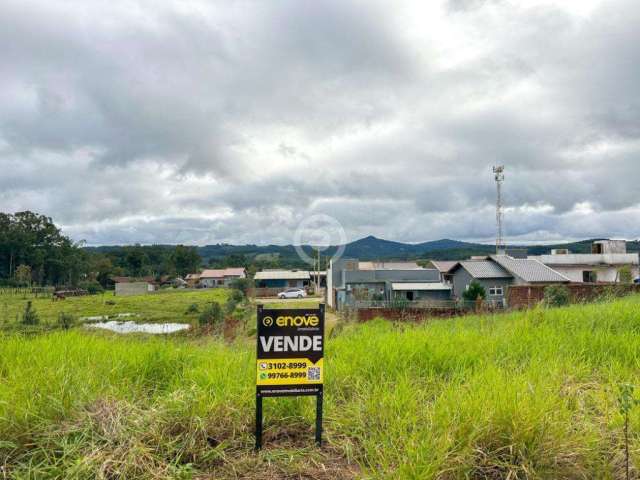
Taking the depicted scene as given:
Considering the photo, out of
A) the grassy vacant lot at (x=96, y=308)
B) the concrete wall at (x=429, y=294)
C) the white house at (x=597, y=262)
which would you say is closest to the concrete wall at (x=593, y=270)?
the white house at (x=597, y=262)

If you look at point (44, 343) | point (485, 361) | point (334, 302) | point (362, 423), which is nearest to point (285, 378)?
point (362, 423)

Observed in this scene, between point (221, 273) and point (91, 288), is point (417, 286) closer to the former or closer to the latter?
point (91, 288)

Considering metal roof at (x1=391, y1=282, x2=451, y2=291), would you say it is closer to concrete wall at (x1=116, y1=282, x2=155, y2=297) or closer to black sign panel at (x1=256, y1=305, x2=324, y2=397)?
black sign panel at (x1=256, y1=305, x2=324, y2=397)

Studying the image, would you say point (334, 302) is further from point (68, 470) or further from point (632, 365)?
point (68, 470)

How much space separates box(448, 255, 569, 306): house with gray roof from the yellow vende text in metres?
26.3

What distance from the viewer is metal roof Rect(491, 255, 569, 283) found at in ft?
88.1

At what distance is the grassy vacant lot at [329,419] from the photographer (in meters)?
2.23

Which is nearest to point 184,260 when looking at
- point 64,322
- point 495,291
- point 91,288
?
point 91,288

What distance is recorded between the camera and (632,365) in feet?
13.0

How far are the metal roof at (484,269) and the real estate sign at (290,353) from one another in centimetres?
2802

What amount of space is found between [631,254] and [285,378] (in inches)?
1681

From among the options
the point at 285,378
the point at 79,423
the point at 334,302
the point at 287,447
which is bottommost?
the point at 334,302

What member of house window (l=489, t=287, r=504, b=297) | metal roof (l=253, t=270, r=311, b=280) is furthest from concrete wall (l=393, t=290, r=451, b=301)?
metal roof (l=253, t=270, r=311, b=280)

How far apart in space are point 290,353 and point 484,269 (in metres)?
29.2
